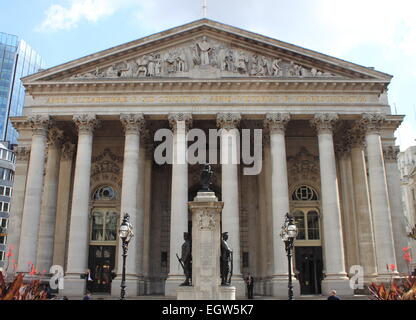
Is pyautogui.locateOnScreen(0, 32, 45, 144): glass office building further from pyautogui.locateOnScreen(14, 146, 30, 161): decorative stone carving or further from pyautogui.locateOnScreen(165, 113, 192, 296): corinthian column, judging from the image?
pyautogui.locateOnScreen(165, 113, 192, 296): corinthian column

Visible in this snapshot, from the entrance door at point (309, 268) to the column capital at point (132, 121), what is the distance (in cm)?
1592

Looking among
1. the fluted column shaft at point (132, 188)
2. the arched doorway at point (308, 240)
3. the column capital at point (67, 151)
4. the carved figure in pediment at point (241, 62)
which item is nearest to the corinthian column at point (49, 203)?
the column capital at point (67, 151)

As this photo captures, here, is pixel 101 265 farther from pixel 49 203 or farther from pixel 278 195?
pixel 278 195

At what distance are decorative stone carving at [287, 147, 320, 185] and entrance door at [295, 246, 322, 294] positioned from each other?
5774 mm

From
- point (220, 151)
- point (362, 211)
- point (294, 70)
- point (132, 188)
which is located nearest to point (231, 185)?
point (220, 151)

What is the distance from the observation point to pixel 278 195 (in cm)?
3023

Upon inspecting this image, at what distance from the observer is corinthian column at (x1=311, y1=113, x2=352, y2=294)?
1141 inches

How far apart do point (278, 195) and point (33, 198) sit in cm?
1669

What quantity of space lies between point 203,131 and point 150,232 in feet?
30.5

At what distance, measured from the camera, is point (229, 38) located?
33219 mm

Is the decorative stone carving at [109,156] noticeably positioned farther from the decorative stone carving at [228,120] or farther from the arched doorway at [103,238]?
the decorative stone carving at [228,120]

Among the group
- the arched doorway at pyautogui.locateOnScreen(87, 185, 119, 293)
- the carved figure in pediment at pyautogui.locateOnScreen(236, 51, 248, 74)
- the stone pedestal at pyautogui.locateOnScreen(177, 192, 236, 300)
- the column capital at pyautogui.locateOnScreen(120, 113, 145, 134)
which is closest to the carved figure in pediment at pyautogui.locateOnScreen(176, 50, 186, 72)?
the carved figure in pediment at pyautogui.locateOnScreen(236, 51, 248, 74)
